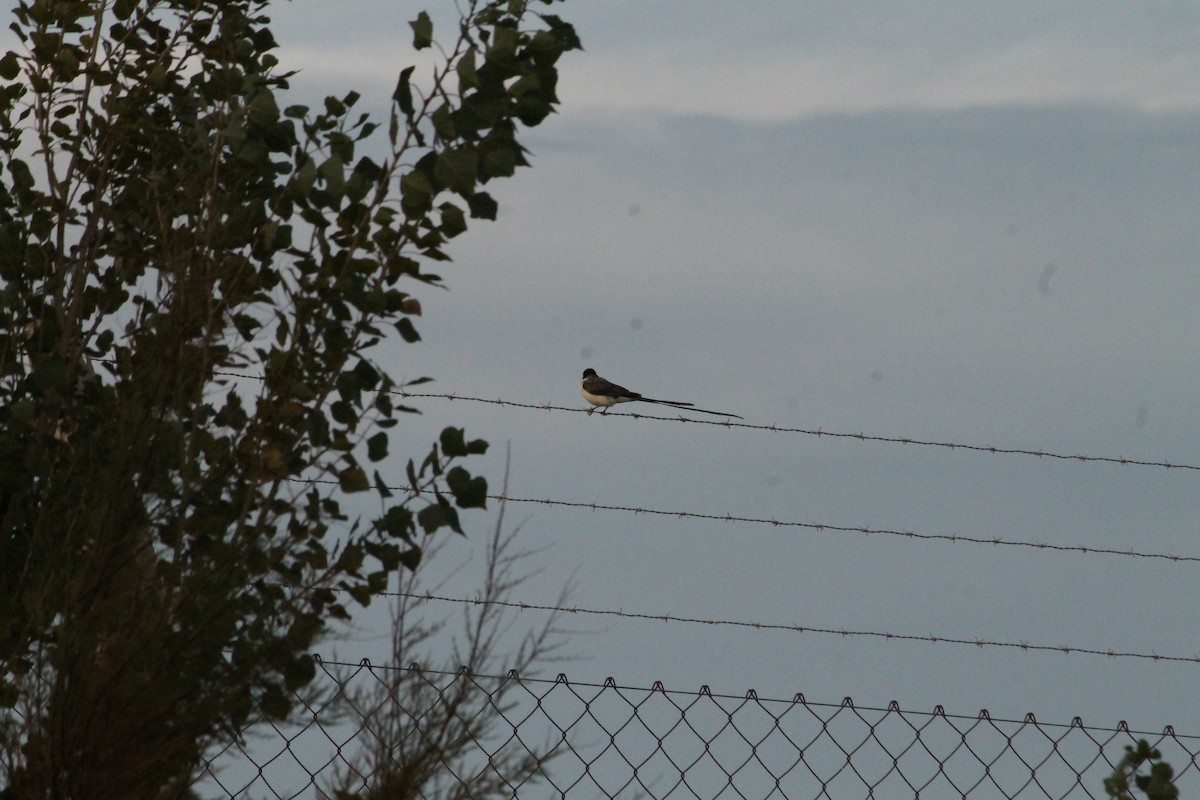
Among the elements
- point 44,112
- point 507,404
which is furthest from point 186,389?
point 507,404

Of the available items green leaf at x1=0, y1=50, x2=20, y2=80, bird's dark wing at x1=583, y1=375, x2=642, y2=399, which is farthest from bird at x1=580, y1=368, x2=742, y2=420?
green leaf at x1=0, y1=50, x2=20, y2=80

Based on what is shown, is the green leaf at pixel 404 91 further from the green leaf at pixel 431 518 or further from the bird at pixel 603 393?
the bird at pixel 603 393

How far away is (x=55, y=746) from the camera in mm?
3021

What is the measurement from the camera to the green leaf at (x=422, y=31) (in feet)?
10.4

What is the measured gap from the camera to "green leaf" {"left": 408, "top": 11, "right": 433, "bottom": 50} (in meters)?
3.18

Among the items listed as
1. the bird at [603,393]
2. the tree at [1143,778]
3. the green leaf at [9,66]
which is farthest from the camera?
the bird at [603,393]

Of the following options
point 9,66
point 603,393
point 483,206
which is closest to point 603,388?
point 603,393

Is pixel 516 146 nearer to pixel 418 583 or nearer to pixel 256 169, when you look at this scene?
pixel 256 169

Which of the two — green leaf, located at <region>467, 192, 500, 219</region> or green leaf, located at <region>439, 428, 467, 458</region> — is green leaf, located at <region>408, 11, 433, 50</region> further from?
green leaf, located at <region>439, 428, 467, 458</region>

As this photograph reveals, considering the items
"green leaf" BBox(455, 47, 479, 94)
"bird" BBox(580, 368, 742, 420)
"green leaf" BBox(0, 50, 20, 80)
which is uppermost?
"green leaf" BBox(0, 50, 20, 80)

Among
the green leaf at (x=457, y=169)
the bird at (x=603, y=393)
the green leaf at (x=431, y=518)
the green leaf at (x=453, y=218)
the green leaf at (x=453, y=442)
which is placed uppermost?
the green leaf at (x=457, y=169)

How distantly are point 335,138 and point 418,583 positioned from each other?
1065 mm

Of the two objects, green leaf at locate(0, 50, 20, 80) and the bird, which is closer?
green leaf at locate(0, 50, 20, 80)

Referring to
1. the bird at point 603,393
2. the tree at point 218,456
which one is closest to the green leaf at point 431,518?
Result: the tree at point 218,456
